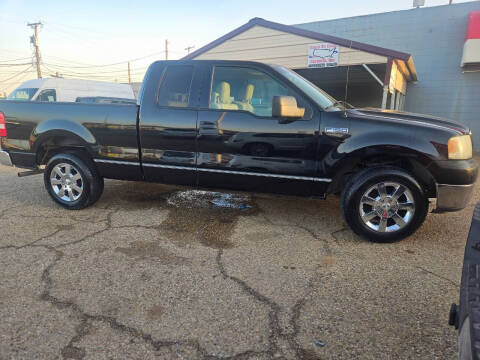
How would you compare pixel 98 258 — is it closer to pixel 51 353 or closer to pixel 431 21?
pixel 51 353

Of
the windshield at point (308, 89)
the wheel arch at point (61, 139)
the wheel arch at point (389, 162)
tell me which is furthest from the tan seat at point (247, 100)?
the wheel arch at point (61, 139)

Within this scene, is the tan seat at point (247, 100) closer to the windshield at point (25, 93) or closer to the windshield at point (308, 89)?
the windshield at point (308, 89)

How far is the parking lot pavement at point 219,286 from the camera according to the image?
75.0 inches

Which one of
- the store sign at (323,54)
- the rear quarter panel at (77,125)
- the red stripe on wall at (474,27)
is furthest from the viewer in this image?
the red stripe on wall at (474,27)

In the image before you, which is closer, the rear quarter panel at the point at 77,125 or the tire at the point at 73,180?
the rear quarter panel at the point at 77,125

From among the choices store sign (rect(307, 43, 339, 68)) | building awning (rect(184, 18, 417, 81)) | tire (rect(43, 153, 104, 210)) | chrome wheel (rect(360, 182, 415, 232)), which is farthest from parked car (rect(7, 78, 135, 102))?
chrome wheel (rect(360, 182, 415, 232))

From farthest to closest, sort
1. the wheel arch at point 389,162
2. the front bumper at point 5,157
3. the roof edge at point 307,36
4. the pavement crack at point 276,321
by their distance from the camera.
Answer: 1. the roof edge at point 307,36
2. the front bumper at point 5,157
3. the wheel arch at point 389,162
4. the pavement crack at point 276,321

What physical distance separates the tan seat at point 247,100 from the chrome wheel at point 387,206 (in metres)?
1.56

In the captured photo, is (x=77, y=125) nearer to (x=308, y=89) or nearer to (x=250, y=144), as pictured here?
(x=250, y=144)

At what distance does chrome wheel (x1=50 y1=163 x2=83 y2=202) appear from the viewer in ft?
13.6

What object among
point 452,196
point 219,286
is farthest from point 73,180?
point 452,196

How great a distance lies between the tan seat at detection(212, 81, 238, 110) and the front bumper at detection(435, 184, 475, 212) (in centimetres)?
227

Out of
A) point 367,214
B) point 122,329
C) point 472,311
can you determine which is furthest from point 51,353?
point 367,214

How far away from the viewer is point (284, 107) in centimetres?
315
